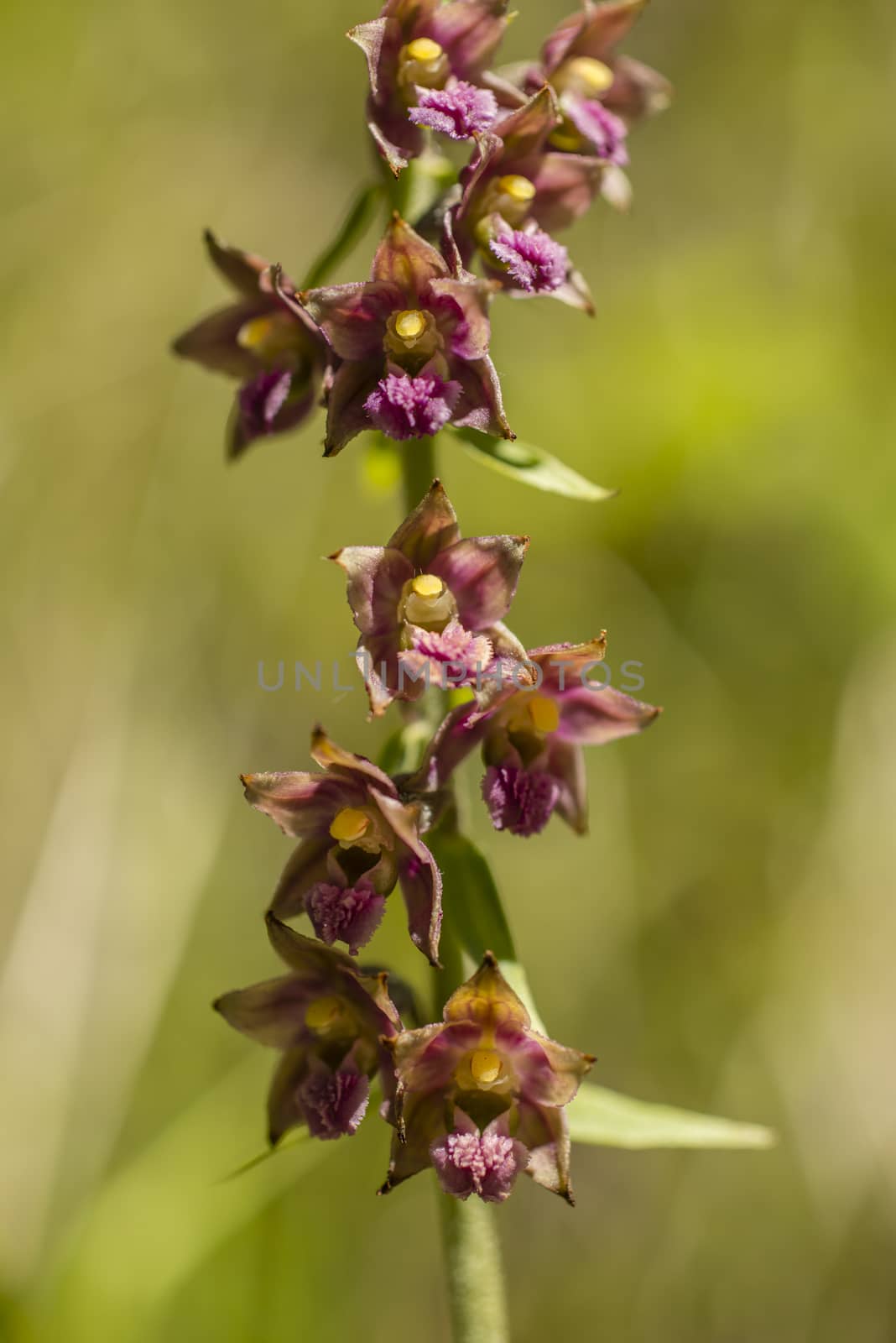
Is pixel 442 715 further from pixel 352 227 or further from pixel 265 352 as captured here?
pixel 352 227

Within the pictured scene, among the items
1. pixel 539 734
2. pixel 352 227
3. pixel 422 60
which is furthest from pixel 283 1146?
pixel 422 60

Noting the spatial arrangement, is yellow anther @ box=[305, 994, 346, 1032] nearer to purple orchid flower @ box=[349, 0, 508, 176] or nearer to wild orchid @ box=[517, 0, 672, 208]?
purple orchid flower @ box=[349, 0, 508, 176]

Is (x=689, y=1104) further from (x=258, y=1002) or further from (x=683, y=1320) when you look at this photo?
(x=258, y=1002)

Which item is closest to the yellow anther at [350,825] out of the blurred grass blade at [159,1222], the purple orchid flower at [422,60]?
the purple orchid flower at [422,60]

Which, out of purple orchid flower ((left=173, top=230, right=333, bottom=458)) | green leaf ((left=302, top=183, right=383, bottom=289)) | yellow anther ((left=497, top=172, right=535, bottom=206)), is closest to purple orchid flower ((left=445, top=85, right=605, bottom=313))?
yellow anther ((left=497, top=172, right=535, bottom=206))

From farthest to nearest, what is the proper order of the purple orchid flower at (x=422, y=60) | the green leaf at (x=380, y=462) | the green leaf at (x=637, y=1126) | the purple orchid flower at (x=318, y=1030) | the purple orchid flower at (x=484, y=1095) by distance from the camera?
the green leaf at (x=380, y=462)
the green leaf at (x=637, y=1126)
the purple orchid flower at (x=422, y=60)
the purple orchid flower at (x=318, y=1030)
the purple orchid flower at (x=484, y=1095)

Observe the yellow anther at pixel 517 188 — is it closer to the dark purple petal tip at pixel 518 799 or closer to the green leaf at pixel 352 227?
the green leaf at pixel 352 227
